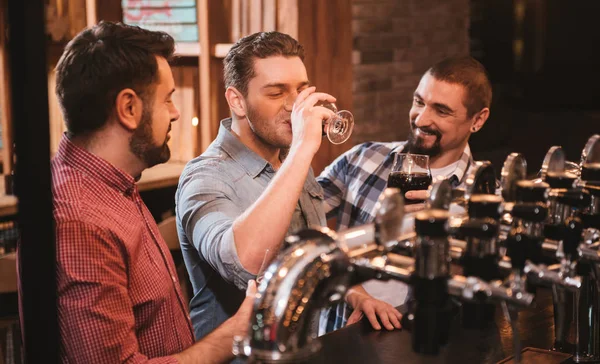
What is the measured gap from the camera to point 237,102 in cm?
219

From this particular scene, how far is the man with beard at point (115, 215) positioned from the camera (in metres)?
1.38

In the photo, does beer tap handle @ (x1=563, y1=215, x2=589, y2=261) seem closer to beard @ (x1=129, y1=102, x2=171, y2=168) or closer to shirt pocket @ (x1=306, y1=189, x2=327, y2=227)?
beard @ (x1=129, y1=102, x2=171, y2=168)

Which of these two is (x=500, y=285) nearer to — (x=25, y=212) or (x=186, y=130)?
(x=25, y=212)

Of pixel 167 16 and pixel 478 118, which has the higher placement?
pixel 167 16

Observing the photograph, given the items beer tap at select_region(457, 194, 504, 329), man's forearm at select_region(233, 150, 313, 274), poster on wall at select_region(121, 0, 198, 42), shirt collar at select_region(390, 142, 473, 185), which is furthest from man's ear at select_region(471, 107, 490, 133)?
beer tap at select_region(457, 194, 504, 329)

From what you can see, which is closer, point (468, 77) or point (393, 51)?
point (468, 77)

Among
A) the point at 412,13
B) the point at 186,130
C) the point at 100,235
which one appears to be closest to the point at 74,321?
the point at 100,235

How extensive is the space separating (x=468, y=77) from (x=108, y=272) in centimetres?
186

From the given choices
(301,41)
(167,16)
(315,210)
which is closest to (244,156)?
(315,210)

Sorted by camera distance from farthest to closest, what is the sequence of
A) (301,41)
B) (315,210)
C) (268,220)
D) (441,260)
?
(301,41) < (315,210) < (268,220) < (441,260)

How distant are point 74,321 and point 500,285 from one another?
0.73 m

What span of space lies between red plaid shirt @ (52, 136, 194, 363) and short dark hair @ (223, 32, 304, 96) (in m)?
0.65

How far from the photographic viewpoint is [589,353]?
5.32 feet

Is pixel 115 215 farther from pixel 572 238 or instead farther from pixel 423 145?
pixel 423 145
